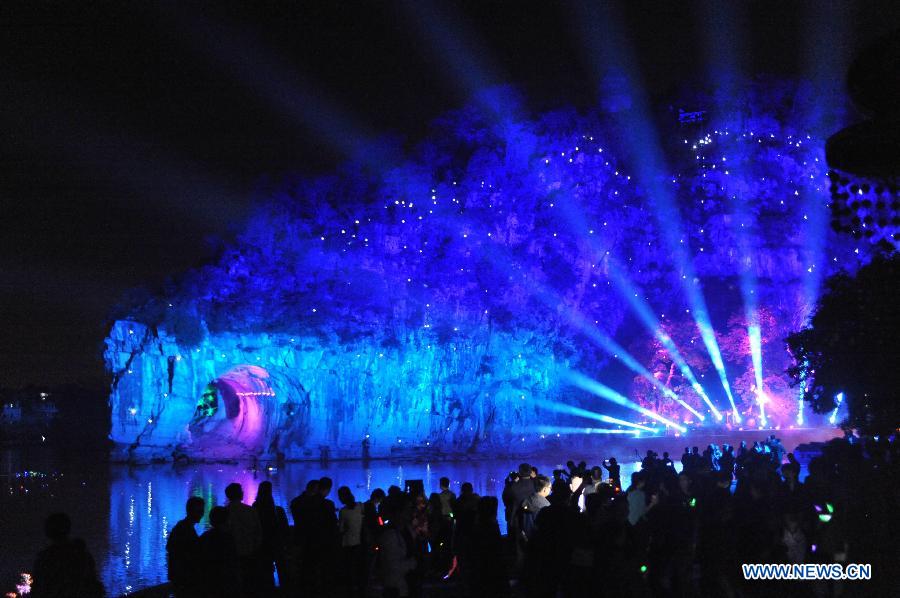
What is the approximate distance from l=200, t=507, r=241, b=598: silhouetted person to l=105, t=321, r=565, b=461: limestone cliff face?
38709mm

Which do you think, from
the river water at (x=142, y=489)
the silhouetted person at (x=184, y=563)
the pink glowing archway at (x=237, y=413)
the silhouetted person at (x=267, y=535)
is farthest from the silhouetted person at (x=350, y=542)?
the pink glowing archway at (x=237, y=413)

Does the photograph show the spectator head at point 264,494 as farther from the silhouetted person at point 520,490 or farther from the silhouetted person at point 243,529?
the silhouetted person at point 520,490

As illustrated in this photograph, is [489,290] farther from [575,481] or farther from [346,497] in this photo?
[346,497]

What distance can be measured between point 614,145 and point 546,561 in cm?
4508

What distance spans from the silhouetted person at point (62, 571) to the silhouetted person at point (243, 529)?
86.4 inches

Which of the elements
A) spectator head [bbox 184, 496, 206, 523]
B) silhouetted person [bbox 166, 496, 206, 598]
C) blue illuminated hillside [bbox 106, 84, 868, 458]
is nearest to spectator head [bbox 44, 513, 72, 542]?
silhouetted person [bbox 166, 496, 206, 598]

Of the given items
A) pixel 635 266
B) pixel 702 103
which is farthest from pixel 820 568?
pixel 702 103

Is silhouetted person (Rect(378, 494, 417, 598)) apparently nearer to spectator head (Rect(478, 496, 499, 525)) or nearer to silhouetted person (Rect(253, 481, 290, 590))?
spectator head (Rect(478, 496, 499, 525))

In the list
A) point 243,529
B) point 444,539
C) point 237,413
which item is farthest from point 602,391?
point 243,529

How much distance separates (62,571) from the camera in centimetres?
532

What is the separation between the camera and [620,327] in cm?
5172

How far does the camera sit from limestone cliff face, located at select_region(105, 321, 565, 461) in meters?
45.3

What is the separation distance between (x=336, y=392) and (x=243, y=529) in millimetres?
38642

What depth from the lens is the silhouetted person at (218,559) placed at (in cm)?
614
